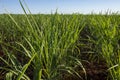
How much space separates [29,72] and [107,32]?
0.72 metres

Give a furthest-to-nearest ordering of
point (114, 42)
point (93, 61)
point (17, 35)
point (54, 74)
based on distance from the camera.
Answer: point (17, 35) < point (93, 61) < point (114, 42) < point (54, 74)

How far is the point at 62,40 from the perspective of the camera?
180 cm

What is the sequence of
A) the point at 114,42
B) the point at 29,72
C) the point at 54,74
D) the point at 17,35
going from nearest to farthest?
the point at 54,74, the point at 29,72, the point at 114,42, the point at 17,35

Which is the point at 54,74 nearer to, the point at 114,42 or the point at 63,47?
the point at 63,47

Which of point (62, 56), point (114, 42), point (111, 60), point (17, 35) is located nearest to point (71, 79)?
point (62, 56)

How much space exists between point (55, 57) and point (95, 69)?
20.9 inches

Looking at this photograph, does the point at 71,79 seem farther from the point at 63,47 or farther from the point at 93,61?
the point at 93,61

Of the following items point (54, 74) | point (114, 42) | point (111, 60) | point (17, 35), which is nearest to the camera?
point (54, 74)

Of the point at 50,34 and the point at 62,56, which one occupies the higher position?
the point at 50,34

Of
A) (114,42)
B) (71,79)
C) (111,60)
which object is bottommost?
(71,79)

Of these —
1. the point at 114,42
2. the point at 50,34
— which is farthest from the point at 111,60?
the point at 50,34

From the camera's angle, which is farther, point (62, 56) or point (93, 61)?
point (93, 61)

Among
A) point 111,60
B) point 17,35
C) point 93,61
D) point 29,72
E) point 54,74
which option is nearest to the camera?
point 54,74

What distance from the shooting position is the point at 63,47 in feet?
6.03
